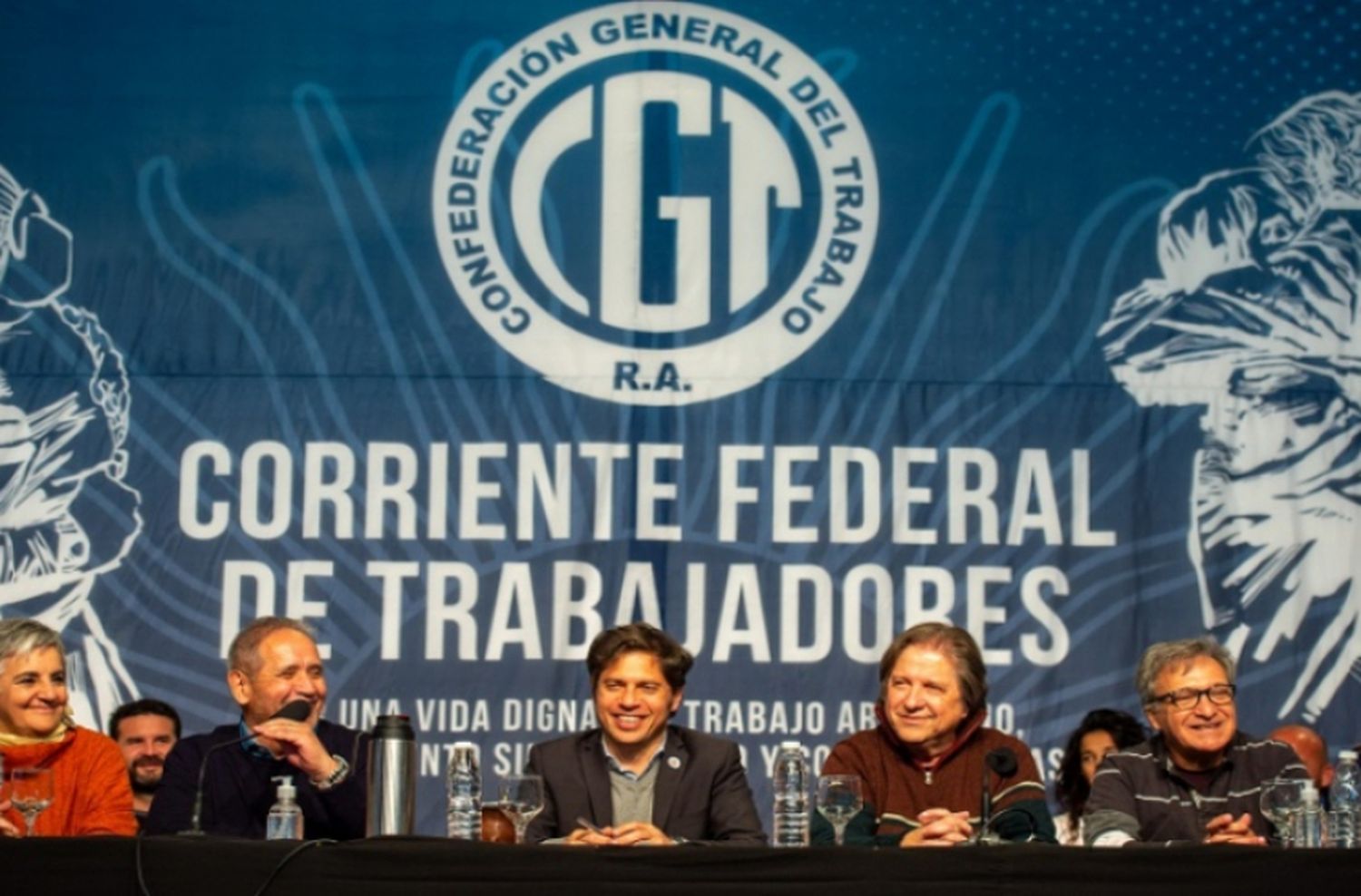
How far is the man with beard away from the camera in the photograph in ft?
15.6

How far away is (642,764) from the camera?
3891 mm

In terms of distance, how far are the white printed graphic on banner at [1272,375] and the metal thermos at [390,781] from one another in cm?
237

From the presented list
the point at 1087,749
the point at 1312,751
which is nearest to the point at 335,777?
the point at 1087,749

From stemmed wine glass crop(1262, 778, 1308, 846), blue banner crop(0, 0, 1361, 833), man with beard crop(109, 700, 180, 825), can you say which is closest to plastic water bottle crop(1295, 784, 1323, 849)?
stemmed wine glass crop(1262, 778, 1308, 846)

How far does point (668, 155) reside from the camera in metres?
5.04

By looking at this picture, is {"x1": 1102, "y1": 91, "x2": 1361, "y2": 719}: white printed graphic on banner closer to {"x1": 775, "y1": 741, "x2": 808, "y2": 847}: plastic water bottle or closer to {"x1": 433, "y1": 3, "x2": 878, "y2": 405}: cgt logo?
{"x1": 433, "y1": 3, "x2": 878, "y2": 405}: cgt logo

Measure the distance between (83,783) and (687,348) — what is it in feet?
5.96

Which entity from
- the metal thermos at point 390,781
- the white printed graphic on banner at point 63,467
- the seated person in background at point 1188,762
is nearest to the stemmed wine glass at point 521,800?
the metal thermos at point 390,781

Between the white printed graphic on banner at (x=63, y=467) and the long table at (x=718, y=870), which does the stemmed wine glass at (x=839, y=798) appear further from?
the white printed graphic on banner at (x=63, y=467)

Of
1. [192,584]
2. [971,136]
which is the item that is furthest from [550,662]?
[971,136]

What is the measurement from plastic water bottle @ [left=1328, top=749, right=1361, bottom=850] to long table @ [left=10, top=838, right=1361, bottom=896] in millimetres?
418

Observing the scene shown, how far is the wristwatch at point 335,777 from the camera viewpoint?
12.2 feet

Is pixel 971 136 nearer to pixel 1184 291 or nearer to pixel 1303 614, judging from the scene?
pixel 1184 291

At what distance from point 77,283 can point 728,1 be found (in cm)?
171
